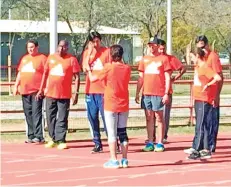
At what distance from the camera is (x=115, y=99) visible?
1020cm

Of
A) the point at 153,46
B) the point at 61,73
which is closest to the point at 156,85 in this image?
the point at 153,46

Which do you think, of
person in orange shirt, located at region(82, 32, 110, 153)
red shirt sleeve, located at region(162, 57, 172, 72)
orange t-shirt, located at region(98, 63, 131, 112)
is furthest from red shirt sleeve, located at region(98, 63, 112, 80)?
red shirt sleeve, located at region(162, 57, 172, 72)

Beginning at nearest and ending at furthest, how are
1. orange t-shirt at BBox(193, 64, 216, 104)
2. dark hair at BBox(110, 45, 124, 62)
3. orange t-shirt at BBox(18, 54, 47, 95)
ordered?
1. dark hair at BBox(110, 45, 124, 62)
2. orange t-shirt at BBox(193, 64, 216, 104)
3. orange t-shirt at BBox(18, 54, 47, 95)

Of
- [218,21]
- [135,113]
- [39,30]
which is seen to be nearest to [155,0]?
[218,21]

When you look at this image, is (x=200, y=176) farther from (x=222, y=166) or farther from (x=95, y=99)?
(x=95, y=99)

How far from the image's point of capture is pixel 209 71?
10984mm

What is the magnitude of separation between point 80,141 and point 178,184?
4.87 m

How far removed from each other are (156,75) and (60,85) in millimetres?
1742

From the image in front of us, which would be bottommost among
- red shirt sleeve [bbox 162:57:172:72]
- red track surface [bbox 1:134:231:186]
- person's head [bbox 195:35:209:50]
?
red track surface [bbox 1:134:231:186]

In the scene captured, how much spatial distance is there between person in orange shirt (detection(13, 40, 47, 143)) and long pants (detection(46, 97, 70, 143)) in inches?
18.8

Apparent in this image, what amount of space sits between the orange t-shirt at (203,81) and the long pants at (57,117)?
2.53 metres

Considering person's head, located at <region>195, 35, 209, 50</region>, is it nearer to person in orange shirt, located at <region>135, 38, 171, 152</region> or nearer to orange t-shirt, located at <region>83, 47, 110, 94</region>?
person in orange shirt, located at <region>135, 38, 171, 152</region>

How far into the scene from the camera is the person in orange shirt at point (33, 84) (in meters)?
13.0

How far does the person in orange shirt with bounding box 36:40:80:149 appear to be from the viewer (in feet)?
40.5
